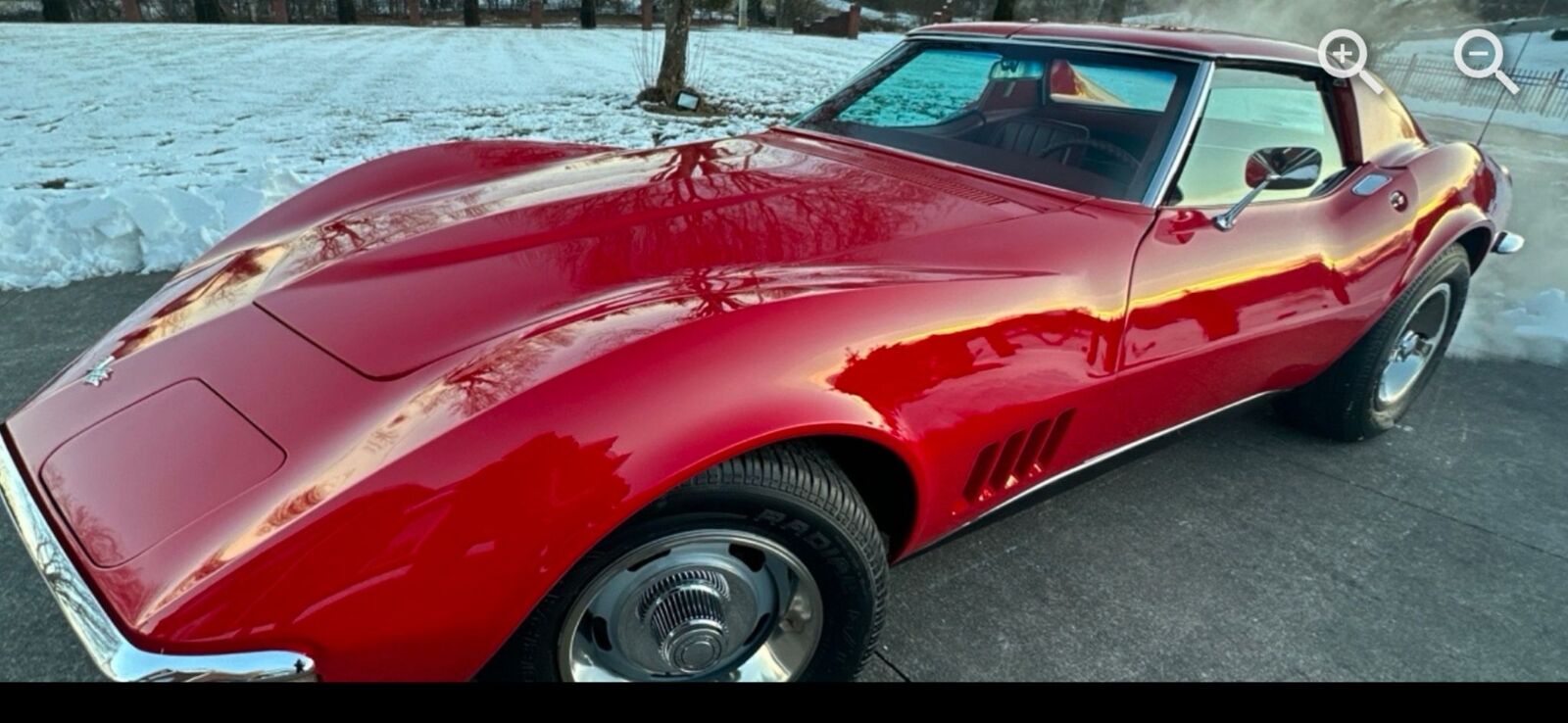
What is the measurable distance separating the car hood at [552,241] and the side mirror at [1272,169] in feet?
2.05

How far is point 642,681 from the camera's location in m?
1.57

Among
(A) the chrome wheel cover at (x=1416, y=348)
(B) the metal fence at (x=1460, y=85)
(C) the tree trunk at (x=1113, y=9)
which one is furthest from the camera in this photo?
(C) the tree trunk at (x=1113, y=9)

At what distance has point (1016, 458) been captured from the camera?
189 cm

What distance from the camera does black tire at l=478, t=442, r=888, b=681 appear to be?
136 cm

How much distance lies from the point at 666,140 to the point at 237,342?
584 centimetres

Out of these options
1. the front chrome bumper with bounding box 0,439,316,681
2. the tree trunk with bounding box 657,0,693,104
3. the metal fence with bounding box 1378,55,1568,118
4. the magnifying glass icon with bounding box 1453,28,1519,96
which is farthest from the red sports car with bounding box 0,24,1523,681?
the metal fence with bounding box 1378,55,1568,118

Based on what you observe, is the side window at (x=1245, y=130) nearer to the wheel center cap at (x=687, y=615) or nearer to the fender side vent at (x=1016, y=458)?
the fender side vent at (x=1016, y=458)

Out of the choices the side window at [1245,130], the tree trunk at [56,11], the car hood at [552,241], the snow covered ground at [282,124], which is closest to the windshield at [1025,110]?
the side window at [1245,130]

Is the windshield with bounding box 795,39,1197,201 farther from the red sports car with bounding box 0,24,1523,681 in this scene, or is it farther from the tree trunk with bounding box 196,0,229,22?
the tree trunk with bounding box 196,0,229,22

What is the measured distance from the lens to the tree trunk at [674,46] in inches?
328

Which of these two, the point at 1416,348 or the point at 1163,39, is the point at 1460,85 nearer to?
the point at 1416,348

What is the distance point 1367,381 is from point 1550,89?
11207 millimetres

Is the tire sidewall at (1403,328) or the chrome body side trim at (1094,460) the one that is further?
the tire sidewall at (1403,328)
